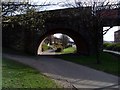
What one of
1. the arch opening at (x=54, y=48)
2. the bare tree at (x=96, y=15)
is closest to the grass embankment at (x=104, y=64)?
the bare tree at (x=96, y=15)

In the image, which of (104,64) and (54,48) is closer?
(104,64)

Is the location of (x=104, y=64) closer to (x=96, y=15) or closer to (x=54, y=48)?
(x=96, y=15)

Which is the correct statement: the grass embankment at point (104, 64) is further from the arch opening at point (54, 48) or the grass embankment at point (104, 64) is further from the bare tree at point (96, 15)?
the arch opening at point (54, 48)

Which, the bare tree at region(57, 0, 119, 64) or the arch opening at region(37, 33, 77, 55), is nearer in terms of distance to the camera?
the bare tree at region(57, 0, 119, 64)

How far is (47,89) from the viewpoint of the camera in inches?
489

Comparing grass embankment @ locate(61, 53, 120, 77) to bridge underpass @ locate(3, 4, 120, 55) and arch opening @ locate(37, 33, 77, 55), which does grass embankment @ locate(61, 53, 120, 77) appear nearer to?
bridge underpass @ locate(3, 4, 120, 55)

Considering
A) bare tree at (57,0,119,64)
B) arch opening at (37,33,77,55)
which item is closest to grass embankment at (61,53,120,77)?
bare tree at (57,0,119,64)

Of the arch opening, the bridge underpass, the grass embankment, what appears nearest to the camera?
the grass embankment

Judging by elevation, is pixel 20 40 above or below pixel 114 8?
below

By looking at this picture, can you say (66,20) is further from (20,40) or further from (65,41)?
(65,41)

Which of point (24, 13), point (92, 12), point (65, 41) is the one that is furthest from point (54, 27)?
point (65, 41)

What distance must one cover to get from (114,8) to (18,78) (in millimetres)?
22023

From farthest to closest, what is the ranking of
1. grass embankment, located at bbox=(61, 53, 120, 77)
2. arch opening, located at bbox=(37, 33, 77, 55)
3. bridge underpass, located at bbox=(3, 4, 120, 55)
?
arch opening, located at bbox=(37, 33, 77, 55) < bridge underpass, located at bbox=(3, 4, 120, 55) < grass embankment, located at bbox=(61, 53, 120, 77)

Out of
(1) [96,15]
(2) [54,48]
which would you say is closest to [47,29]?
(1) [96,15]
